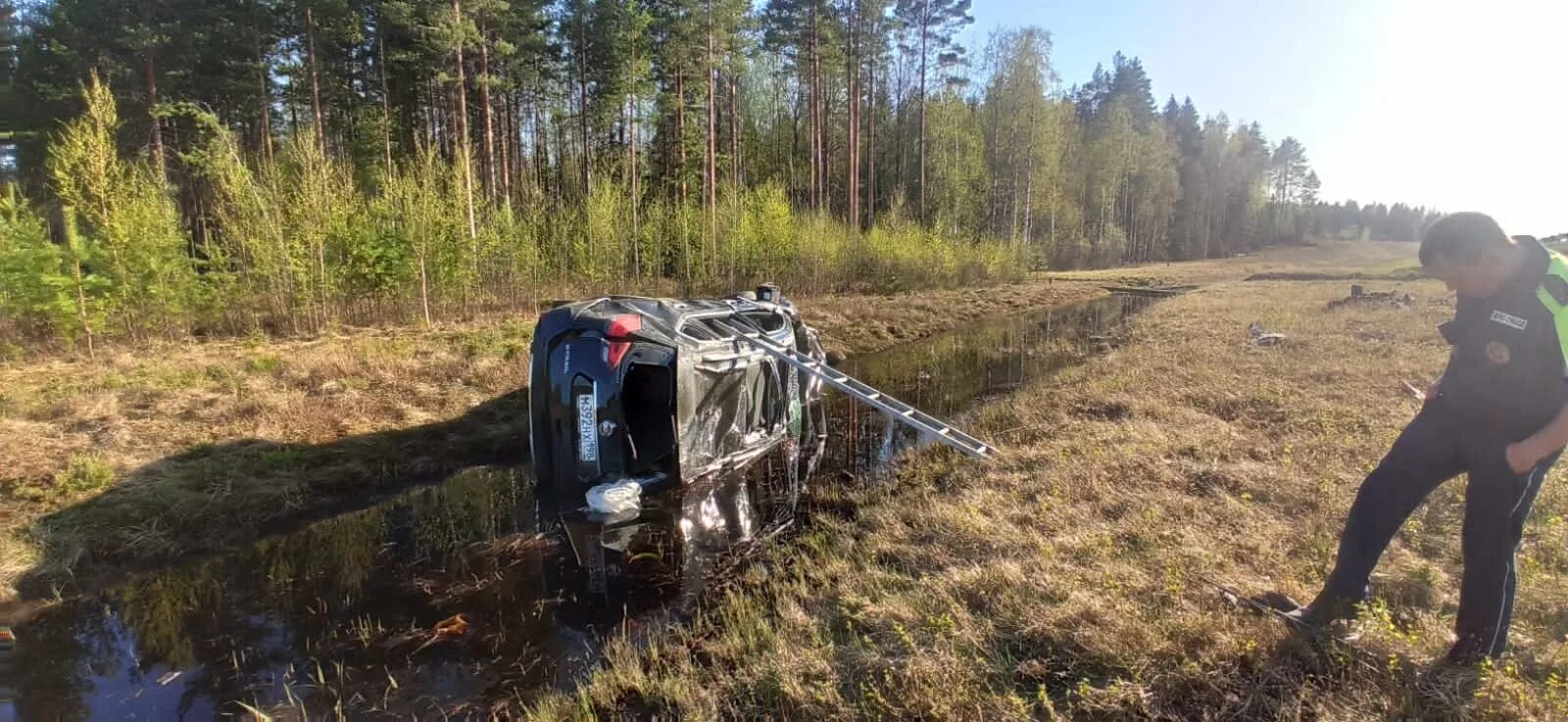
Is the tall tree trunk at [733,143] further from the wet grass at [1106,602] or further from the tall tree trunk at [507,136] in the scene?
the wet grass at [1106,602]

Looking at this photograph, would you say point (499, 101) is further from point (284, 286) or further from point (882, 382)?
point (882, 382)

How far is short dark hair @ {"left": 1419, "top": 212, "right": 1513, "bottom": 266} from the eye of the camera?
2.74m

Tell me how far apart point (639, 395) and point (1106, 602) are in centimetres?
520

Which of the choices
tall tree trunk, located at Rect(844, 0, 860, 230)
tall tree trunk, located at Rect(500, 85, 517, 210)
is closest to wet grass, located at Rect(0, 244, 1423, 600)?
tall tree trunk, located at Rect(500, 85, 517, 210)

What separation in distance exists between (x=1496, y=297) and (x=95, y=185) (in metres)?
16.5

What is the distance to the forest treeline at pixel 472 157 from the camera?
13.2m

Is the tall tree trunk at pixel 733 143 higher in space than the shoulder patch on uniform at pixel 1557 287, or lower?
higher

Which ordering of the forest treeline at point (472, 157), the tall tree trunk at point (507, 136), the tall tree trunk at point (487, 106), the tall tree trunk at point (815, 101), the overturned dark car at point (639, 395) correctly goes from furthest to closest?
the tall tree trunk at point (815, 101), the tall tree trunk at point (507, 136), the tall tree trunk at point (487, 106), the forest treeline at point (472, 157), the overturned dark car at point (639, 395)

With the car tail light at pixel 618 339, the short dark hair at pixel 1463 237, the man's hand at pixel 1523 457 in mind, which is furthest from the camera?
the car tail light at pixel 618 339

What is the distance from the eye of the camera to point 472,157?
23281 millimetres

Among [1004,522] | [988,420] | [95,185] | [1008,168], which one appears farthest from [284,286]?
[1008,168]

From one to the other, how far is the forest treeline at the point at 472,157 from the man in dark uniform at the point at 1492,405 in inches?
632

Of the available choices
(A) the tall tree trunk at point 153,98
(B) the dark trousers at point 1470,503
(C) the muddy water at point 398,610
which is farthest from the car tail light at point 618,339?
(A) the tall tree trunk at point 153,98

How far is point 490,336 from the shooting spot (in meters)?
13.3
